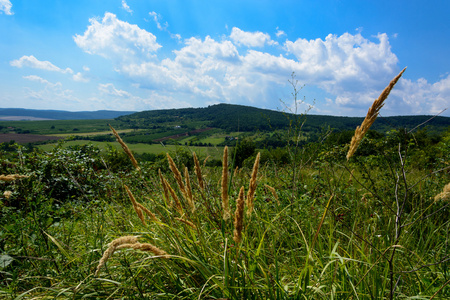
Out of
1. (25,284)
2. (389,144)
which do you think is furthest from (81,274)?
(389,144)

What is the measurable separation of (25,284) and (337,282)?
291 cm

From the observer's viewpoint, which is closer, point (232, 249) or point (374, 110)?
point (374, 110)

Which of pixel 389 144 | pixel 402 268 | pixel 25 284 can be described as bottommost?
pixel 25 284

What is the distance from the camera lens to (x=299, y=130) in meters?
3.51

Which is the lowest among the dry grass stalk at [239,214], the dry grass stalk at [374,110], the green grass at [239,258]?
the green grass at [239,258]

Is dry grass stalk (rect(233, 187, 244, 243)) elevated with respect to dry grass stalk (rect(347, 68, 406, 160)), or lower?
lower

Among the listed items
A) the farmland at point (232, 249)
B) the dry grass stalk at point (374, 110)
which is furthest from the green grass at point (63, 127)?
the dry grass stalk at point (374, 110)

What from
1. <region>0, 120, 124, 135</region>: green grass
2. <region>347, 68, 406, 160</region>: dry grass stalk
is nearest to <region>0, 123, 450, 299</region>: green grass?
<region>347, 68, 406, 160</region>: dry grass stalk

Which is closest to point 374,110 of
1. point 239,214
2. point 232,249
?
point 239,214

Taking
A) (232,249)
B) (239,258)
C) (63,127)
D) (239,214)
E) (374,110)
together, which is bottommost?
(63,127)

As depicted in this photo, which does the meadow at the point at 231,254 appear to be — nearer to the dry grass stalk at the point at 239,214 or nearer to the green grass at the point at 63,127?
the dry grass stalk at the point at 239,214

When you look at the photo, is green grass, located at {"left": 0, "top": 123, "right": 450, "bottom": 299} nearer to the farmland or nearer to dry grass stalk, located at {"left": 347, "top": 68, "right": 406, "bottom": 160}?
the farmland

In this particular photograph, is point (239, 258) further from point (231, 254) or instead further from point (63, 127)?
point (63, 127)

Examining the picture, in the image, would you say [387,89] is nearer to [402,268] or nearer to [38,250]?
[402,268]
